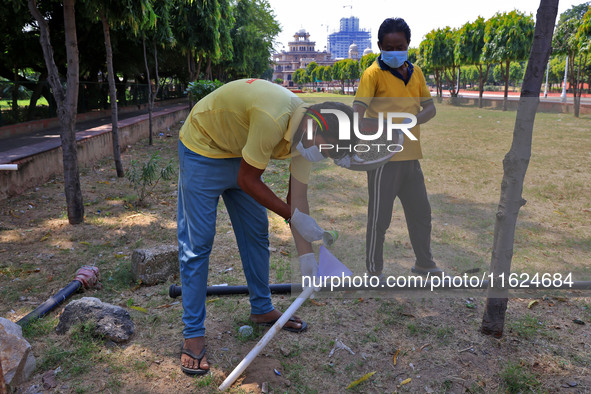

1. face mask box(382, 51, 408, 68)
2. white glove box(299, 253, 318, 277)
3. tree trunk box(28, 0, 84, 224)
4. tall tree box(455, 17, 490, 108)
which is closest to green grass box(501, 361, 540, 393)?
white glove box(299, 253, 318, 277)

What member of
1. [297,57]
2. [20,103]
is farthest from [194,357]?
[297,57]

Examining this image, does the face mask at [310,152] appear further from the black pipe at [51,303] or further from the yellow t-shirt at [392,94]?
the black pipe at [51,303]

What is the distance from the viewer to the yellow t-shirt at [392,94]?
2.65 metres

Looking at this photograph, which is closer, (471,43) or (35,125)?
(35,125)

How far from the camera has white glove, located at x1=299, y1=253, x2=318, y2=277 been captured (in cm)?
248

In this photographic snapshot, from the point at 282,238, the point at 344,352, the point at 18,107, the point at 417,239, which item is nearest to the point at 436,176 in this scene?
the point at 417,239

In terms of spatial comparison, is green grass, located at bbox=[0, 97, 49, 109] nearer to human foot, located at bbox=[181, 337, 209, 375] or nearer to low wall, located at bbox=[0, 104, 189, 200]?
low wall, located at bbox=[0, 104, 189, 200]

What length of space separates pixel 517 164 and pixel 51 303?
299 centimetres

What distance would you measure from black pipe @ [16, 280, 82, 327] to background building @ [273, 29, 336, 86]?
4666 inches

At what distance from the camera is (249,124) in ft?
7.48

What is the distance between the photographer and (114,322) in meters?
2.72

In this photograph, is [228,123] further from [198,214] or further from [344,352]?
[344,352]

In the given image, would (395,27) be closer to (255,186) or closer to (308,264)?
(255,186)

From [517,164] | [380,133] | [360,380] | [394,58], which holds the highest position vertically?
[394,58]
